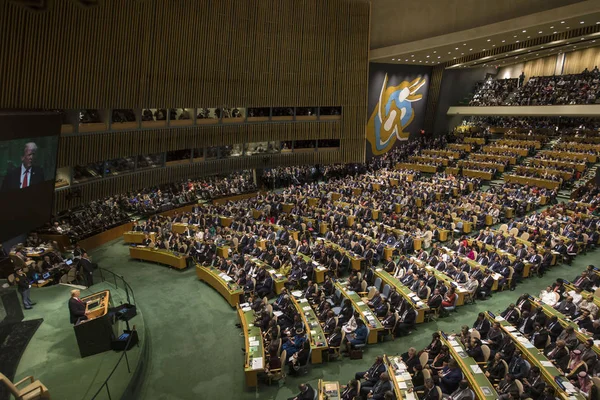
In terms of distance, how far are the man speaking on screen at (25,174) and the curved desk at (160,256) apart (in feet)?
16.4

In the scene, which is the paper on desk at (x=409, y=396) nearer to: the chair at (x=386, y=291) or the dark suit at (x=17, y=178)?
the chair at (x=386, y=291)

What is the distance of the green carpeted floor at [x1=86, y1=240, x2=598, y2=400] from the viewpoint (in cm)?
784

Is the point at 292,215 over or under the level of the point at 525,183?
under

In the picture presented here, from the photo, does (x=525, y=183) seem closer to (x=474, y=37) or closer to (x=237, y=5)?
(x=474, y=37)

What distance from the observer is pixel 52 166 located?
34.2 feet

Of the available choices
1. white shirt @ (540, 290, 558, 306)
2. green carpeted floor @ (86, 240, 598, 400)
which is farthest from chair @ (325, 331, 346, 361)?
white shirt @ (540, 290, 558, 306)

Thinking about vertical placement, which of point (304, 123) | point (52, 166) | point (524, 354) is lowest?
point (524, 354)

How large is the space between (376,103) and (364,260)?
51.9ft

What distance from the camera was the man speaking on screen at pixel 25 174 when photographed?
8.75m

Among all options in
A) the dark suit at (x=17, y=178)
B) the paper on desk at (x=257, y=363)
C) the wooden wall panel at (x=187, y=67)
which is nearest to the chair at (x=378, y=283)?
the paper on desk at (x=257, y=363)

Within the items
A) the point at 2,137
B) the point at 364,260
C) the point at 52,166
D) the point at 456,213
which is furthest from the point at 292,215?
the point at 2,137

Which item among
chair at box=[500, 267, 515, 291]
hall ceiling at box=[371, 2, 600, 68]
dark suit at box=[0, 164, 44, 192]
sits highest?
hall ceiling at box=[371, 2, 600, 68]

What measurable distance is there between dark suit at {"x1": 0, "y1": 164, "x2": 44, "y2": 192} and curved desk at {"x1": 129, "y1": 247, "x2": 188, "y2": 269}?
4889mm

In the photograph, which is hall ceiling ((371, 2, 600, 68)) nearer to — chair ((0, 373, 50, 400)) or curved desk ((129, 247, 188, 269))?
curved desk ((129, 247, 188, 269))
